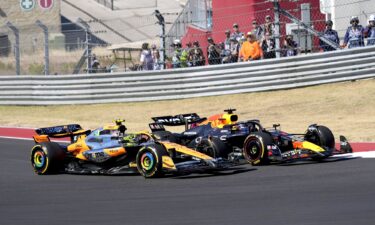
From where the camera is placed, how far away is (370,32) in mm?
20750

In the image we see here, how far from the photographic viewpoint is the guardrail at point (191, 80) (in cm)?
2120

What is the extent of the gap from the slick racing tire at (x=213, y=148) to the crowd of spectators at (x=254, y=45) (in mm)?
7666

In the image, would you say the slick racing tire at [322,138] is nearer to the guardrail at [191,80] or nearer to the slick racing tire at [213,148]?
the slick racing tire at [213,148]

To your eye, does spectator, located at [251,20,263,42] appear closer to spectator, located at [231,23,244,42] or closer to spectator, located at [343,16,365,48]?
spectator, located at [231,23,244,42]

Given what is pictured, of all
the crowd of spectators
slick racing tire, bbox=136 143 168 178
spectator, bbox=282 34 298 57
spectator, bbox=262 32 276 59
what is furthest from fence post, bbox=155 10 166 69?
slick racing tire, bbox=136 143 168 178

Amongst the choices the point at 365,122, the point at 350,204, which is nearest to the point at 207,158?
the point at 350,204

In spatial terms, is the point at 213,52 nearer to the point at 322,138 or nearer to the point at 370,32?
the point at 370,32

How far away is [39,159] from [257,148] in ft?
10.8

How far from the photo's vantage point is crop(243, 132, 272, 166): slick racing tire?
1329 centimetres

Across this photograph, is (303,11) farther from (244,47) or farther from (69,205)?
(69,205)

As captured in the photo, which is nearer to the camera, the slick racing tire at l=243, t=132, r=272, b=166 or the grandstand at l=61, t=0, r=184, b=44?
the slick racing tire at l=243, t=132, r=272, b=166

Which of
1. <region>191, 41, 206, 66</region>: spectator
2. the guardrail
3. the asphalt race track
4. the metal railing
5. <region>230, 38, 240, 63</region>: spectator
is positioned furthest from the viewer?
the metal railing

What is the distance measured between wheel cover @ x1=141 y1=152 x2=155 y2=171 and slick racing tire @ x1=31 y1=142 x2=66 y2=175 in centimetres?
162

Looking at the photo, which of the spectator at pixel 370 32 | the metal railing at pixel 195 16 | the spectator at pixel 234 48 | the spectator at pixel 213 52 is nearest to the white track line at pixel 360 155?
the spectator at pixel 370 32
